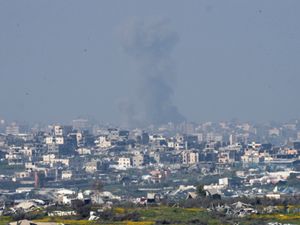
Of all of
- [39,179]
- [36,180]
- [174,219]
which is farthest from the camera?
[39,179]

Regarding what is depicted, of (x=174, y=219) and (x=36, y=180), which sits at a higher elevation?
(x=36, y=180)

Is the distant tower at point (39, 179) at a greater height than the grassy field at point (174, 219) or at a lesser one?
greater

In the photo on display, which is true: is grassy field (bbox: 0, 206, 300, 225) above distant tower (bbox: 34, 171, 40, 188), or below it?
below

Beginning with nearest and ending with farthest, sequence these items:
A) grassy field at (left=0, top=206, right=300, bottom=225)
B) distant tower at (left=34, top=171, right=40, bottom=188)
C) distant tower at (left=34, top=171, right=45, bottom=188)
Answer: grassy field at (left=0, top=206, right=300, bottom=225) → distant tower at (left=34, top=171, right=40, bottom=188) → distant tower at (left=34, top=171, right=45, bottom=188)

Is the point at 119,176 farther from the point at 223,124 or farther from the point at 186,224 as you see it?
the point at 223,124

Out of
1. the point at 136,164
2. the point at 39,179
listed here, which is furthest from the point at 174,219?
the point at 136,164

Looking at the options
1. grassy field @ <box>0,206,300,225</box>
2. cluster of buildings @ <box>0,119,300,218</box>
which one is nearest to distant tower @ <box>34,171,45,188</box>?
cluster of buildings @ <box>0,119,300,218</box>

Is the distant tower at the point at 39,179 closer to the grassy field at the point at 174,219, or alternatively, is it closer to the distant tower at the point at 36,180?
the distant tower at the point at 36,180

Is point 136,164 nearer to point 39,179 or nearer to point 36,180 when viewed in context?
point 39,179

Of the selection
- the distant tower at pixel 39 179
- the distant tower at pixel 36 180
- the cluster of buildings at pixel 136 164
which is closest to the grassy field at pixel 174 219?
the cluster of buildings at pixel 136 164

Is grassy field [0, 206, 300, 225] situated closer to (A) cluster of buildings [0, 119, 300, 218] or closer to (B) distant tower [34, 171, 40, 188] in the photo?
(A) cluster of buildings [0, 119, 300, 218]

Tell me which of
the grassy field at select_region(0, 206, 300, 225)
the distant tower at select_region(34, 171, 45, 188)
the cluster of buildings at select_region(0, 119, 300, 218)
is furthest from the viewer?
the distant tower at select_region(34, 171, 45, 188)

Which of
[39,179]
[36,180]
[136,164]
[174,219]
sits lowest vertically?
[174,219]

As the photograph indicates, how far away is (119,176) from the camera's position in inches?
3615
